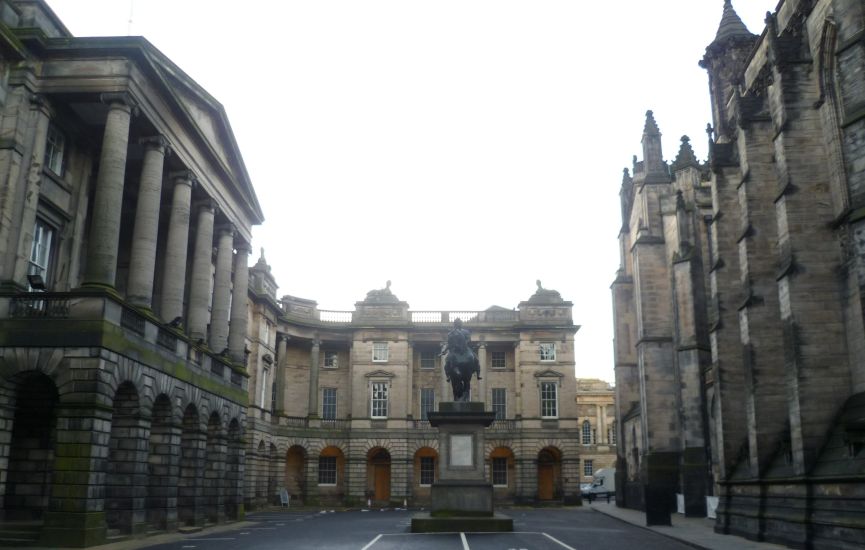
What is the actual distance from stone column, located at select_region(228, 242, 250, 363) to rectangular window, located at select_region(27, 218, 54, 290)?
503 inches

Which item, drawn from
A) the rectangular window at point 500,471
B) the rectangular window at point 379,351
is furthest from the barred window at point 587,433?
the rectangular window at point 379,351

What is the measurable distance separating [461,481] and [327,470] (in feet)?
123

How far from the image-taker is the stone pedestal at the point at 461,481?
22.8 meters

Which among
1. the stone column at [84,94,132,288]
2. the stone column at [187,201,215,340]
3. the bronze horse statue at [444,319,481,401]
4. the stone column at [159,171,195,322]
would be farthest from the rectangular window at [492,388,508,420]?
the stone column at [84,94,132,288]

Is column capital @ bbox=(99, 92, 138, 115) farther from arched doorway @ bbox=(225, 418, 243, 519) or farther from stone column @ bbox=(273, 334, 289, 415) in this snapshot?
stone column @ bbox=(273, 334, 289, 415)

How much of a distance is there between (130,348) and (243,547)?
6.92 metres

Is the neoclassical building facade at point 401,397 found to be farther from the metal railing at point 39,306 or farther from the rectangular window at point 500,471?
the metal railing at point 39,306

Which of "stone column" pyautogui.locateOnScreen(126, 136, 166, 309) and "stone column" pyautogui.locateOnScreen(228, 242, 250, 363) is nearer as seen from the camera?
"stone column" pyautogui.locateOnScreen(126, 136, 166, 309)

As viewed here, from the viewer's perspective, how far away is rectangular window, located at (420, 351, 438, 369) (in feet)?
206

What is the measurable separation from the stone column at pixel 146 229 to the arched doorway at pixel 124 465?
337 cm

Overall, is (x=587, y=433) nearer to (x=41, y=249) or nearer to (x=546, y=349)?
(x=546, y=349)

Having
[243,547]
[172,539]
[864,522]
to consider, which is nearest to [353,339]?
[172,539]

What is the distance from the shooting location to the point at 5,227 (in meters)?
21.5

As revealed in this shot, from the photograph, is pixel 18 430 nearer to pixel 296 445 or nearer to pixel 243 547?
pixel 243 547
